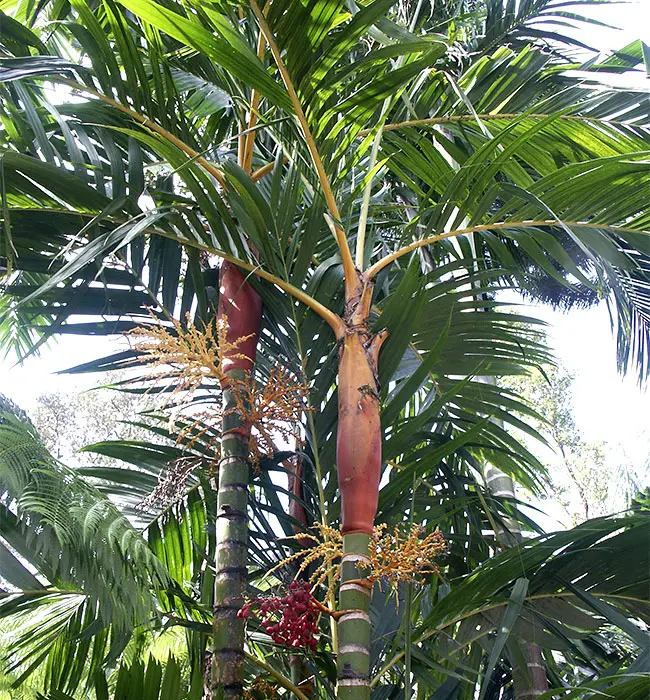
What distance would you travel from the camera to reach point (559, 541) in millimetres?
1754

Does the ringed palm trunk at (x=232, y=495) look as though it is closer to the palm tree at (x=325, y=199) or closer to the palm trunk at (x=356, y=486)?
the palm tree at (x=325, y=199)

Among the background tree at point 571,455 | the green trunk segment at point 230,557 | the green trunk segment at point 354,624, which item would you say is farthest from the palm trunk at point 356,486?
the background tree at point 571,455

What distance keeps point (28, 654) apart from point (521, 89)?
1945 mm

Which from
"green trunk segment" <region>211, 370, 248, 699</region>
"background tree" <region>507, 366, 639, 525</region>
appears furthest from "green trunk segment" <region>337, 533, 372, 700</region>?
"background tree" <region>507, 366, 639, 525</region>

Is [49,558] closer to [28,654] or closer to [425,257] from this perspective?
[28,654]

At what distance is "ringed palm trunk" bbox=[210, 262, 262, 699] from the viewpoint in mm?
1568

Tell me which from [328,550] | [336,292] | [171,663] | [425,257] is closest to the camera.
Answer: [171,663]

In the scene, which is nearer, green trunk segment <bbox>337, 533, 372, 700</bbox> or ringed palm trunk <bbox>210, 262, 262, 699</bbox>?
green trunk segment <bbox>337, 533, 372, 700</bbox>

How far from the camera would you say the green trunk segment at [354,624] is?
141cm

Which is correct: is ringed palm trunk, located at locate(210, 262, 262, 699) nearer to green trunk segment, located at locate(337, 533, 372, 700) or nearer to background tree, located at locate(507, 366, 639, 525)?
green trunk segment, located at locate(337, 533, 372, 700)

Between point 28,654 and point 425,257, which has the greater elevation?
point 425,257

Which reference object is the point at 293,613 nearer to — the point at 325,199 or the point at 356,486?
the point at 356,486

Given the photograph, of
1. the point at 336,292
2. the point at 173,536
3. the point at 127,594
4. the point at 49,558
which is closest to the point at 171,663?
the point at 127,594

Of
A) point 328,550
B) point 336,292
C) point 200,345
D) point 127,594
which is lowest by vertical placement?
point 127,594
